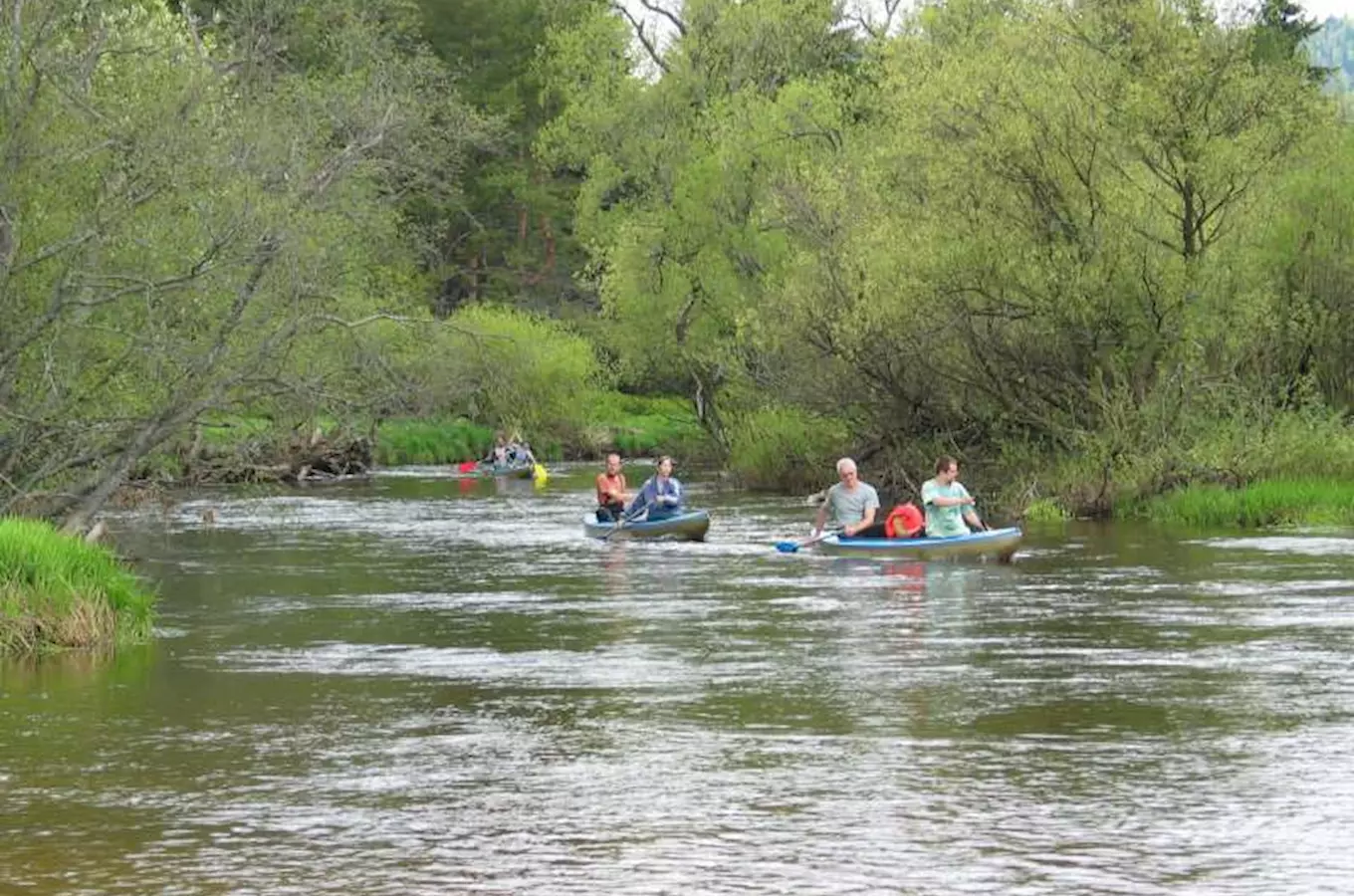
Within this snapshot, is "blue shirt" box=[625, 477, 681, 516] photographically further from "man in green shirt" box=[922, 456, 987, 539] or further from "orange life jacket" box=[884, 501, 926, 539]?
"man in green shirt" box=[922, 456, 987, 539]

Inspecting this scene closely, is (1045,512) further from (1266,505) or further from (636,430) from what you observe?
(636,430)

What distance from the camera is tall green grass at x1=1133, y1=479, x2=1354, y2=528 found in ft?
106

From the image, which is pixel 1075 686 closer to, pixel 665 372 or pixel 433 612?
pixel 433 612

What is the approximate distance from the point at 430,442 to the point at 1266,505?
1372 inches

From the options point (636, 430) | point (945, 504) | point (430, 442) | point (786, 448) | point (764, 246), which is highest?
point (764, 246)

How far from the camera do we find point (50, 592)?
62.1 ft

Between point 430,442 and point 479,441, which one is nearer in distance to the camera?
point 430,442

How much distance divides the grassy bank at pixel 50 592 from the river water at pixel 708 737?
1.76 ft

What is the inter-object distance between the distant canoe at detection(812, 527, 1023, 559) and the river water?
2.36 feet

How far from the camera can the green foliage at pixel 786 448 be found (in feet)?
152

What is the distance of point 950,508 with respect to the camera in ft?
93.1

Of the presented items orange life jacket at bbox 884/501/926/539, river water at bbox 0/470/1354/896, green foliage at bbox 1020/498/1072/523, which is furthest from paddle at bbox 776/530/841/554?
green foliage at bbox 1020/498/1072/523

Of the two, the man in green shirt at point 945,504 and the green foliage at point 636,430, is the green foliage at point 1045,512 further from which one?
the green foliage at point 636,430

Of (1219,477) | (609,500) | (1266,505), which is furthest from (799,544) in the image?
(1219,477)
